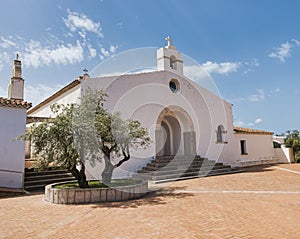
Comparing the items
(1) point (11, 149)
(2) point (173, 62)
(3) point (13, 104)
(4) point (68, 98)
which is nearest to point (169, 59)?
(2) point (173, 62)

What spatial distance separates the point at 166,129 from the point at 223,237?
509 inches

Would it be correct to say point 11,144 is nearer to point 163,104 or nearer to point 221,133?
point 163,104

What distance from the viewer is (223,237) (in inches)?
160

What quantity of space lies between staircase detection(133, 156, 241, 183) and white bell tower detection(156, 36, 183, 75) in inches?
248

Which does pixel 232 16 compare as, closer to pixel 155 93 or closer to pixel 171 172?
pixel 155 93

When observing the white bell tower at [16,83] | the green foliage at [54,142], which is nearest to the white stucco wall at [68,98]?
the white bell tower at [16,83]

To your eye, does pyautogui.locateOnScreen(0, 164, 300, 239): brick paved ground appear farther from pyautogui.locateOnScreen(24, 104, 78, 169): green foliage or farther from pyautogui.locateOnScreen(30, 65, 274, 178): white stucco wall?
pyautogui.locateOnScreen(30, 65, 274, 178): white stucco wall

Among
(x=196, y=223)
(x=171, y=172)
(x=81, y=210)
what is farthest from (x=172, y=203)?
(x=171, y=172)

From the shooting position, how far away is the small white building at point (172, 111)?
1255 cm

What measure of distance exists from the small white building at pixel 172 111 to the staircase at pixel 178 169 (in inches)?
28.3

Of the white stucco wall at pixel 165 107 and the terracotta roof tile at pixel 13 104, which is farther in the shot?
the white stucco wall at pixel 165 107

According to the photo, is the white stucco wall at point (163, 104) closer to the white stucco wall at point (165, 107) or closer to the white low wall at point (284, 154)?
the white stucco wall at point (165, 107)

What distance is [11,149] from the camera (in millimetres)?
9555

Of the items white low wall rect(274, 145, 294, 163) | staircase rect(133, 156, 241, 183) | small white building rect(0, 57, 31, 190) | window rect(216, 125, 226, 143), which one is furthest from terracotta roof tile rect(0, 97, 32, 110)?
white low wall rect(274, 145, 294, 163)
